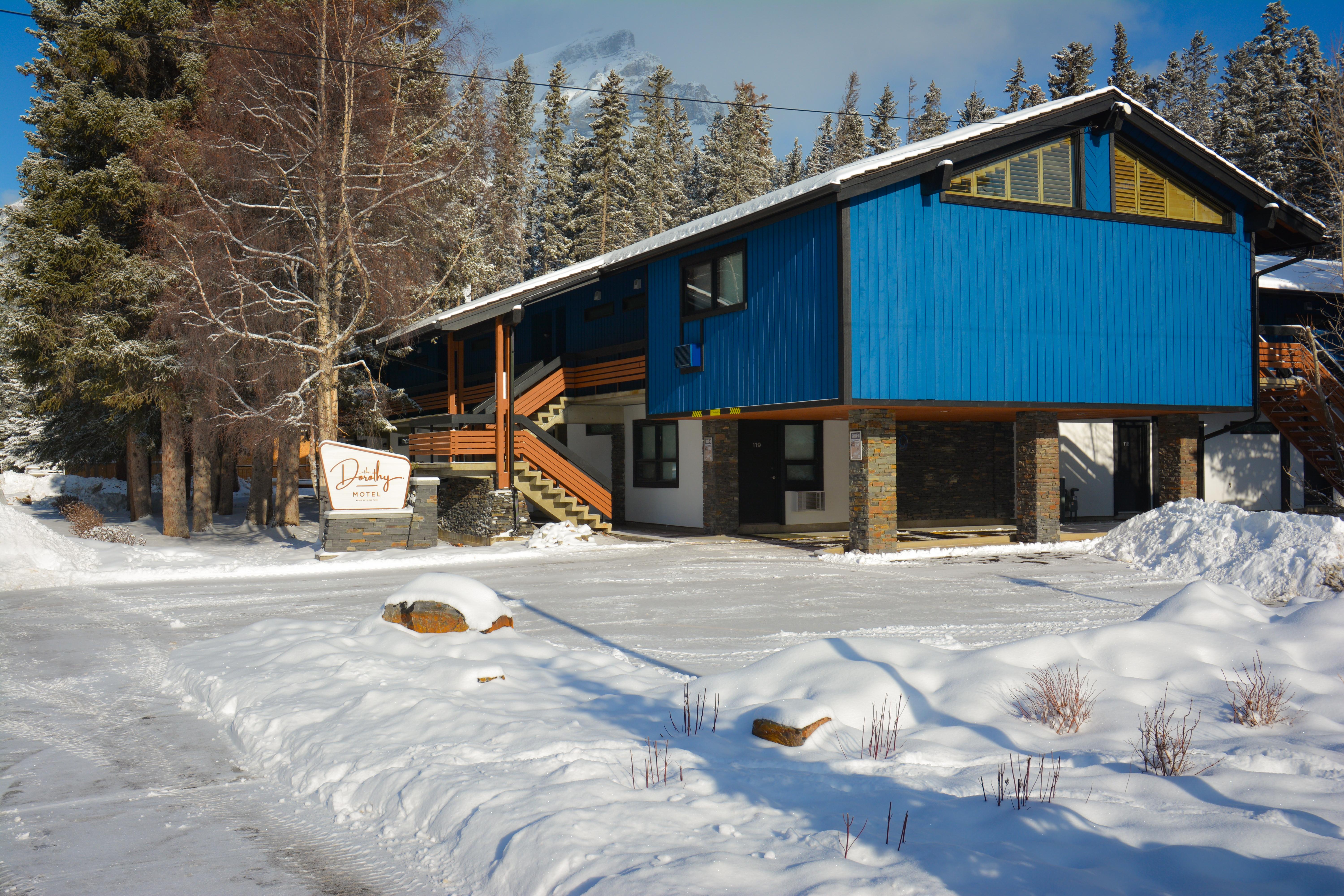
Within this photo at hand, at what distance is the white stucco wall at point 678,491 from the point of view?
22719 mm

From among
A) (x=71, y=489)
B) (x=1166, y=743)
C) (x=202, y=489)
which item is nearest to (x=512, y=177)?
(x=202, y=489)

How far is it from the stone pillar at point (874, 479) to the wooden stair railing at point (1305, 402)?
12085 millimetres

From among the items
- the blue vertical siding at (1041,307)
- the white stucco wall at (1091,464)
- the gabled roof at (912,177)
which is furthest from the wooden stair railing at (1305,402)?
the blue vertical siding at (1041,307)

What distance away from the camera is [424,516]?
751 inches

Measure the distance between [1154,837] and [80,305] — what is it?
24.5 metres

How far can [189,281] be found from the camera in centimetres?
2003

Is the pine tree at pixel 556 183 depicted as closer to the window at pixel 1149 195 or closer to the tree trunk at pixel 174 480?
the tree trunk at pixel 174 480

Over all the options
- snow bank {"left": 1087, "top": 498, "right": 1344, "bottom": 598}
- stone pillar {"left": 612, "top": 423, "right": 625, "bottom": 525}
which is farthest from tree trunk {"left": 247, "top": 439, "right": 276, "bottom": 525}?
snow bank {"left": 1087, "top": 498, "right": 1344, "bottom": 598}

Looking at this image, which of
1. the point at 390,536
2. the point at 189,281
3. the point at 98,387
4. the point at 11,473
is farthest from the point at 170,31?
the point at 11,473

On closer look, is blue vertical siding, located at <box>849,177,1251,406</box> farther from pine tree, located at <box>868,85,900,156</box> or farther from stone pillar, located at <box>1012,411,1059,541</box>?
pine tree, located at <box>868,85,900,156</box>

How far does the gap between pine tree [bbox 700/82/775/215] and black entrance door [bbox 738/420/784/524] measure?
114ft

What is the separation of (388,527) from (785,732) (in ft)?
47.8

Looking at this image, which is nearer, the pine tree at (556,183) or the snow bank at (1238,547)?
the snow bank at (1238,547)

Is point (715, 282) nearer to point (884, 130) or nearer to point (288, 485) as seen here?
point (288, 485)
